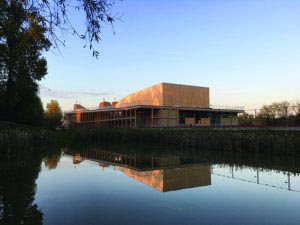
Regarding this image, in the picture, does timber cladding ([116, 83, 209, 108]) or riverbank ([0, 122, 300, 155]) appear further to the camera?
timber cladding ([116, 83, 209, 108])

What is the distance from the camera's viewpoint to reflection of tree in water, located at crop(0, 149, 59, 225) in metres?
5.00

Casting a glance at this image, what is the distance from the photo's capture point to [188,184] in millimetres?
7926

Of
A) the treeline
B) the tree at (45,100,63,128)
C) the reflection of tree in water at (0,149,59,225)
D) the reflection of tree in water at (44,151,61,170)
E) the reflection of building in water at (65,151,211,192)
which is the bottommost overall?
the reflection of tree in water at (44,151,61,170)

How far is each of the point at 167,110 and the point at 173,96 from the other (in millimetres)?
4202

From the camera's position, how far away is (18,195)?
660 centimetres

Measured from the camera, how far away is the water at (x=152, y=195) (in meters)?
5.07

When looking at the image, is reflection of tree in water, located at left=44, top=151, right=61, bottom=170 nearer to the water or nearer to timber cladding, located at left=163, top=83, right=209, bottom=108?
the water

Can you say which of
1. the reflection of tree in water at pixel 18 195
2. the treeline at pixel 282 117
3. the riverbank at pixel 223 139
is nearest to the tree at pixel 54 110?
the riverbank at pixel 223 139

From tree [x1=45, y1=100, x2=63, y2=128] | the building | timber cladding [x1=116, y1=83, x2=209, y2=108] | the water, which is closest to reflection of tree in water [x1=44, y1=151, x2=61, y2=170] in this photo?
the water

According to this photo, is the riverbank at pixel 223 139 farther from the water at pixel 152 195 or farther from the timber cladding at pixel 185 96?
the timber cladding at pixel 185 96

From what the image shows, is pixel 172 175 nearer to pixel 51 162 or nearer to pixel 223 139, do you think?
pixel 51 162

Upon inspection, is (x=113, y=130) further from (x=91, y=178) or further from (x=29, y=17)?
(x=29, y=17)

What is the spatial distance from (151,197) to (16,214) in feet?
8.94

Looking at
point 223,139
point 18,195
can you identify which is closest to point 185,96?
point 223,139
